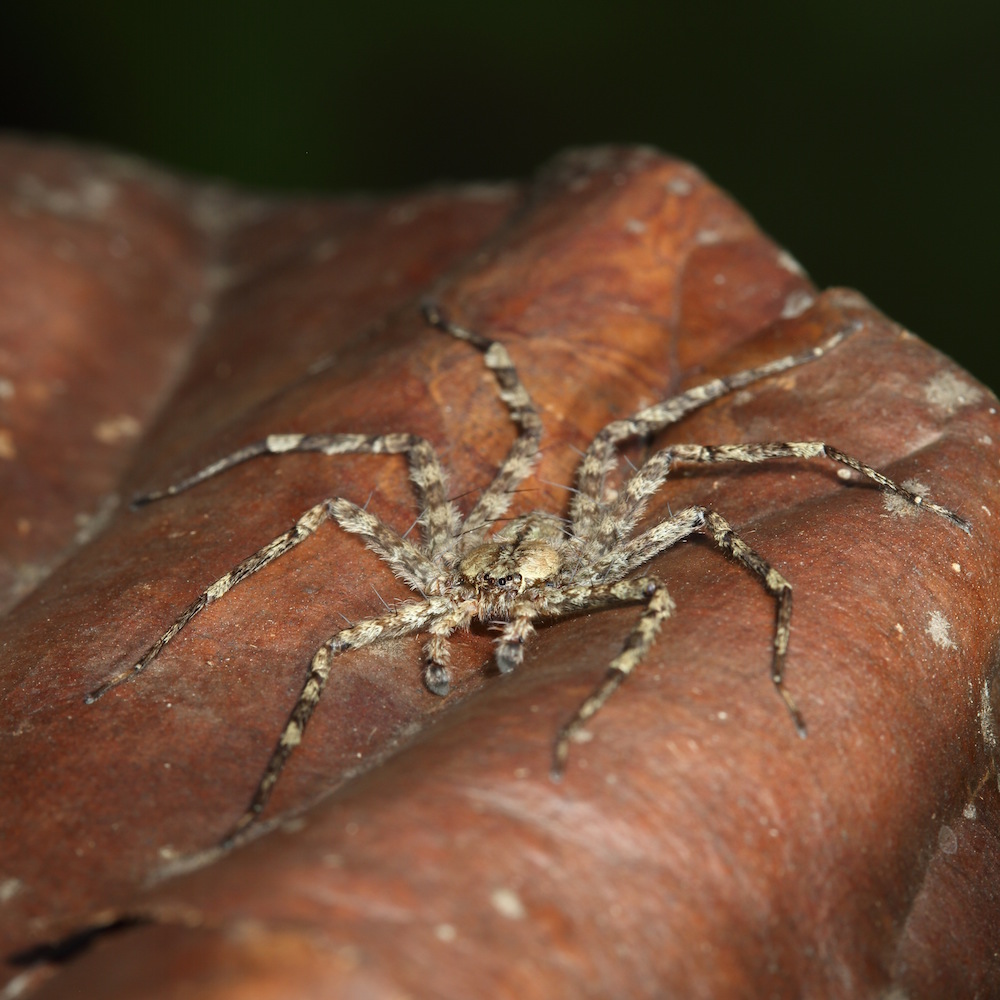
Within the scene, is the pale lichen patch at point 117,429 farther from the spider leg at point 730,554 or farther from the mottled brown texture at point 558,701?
the spider leg at point 730,554

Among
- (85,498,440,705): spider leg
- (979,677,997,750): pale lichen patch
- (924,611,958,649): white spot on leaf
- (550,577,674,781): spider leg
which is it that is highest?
(924,611,958,649): white spot on leaf

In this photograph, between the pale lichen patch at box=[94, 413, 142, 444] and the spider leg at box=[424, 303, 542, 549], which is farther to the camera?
the pale lichen patch at box=[94, 413, 142, 444]

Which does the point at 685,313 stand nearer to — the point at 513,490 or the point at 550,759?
the point at 513,490

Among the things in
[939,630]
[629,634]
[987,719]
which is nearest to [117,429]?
[629,634]

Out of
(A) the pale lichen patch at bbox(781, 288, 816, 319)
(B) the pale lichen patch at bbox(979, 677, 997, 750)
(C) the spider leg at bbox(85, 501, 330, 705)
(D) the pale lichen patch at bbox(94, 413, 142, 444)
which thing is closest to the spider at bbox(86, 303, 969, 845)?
(C) the spider leg at bbox(85, 501, 330, 705)

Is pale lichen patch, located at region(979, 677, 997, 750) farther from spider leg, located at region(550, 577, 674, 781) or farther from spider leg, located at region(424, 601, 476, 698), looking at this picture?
spider leg, located at region(424, 601, 476, 698)

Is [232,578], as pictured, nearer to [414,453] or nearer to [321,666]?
[321,666]
